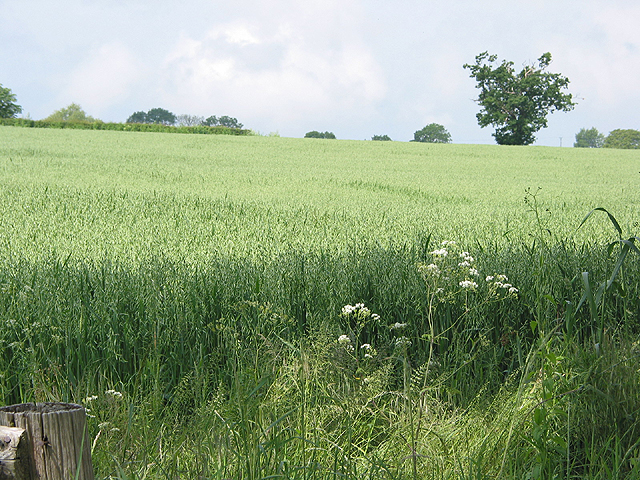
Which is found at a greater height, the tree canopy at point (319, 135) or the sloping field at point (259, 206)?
the tree canopy at point (319, 135)

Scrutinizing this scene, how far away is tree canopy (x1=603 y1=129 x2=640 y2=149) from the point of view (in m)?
114

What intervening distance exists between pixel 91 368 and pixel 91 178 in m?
10.8

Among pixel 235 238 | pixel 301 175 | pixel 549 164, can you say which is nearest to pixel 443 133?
pixel 549 164

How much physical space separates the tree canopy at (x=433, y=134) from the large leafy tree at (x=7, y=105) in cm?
7804

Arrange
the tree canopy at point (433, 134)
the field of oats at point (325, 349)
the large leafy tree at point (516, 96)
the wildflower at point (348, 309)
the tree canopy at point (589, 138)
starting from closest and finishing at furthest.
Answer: the field of oats at point (325, 349)
the wildflower at point (348, 309)
the large leafy tree at point (516, 96)
the tree canopy at point (433, 134)
the tree canopy at point (589, 138)

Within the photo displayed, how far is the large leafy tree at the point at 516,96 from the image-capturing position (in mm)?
57188

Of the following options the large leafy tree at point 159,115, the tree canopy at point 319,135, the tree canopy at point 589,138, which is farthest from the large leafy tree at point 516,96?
the tree canopy at point 589,138

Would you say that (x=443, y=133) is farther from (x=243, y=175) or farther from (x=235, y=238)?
(x=235, y=238)

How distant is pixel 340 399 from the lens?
2.60 m


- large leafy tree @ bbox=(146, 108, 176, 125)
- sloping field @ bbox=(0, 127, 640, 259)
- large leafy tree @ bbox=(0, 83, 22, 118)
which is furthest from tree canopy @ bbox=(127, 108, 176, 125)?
sloping field @ bbox=(0, 127, 640, 259)

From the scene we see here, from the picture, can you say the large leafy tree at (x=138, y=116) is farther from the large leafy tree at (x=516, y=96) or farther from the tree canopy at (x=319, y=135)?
the large leafy tree at (x=516, y=96)

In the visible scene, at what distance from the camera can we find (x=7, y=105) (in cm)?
8162

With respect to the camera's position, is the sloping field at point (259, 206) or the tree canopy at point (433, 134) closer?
the sloping field at point (259, 206)

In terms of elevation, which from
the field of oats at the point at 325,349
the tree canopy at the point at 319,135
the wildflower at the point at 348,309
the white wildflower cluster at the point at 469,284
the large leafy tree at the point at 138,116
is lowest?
the field of oats at the point at 325,349
